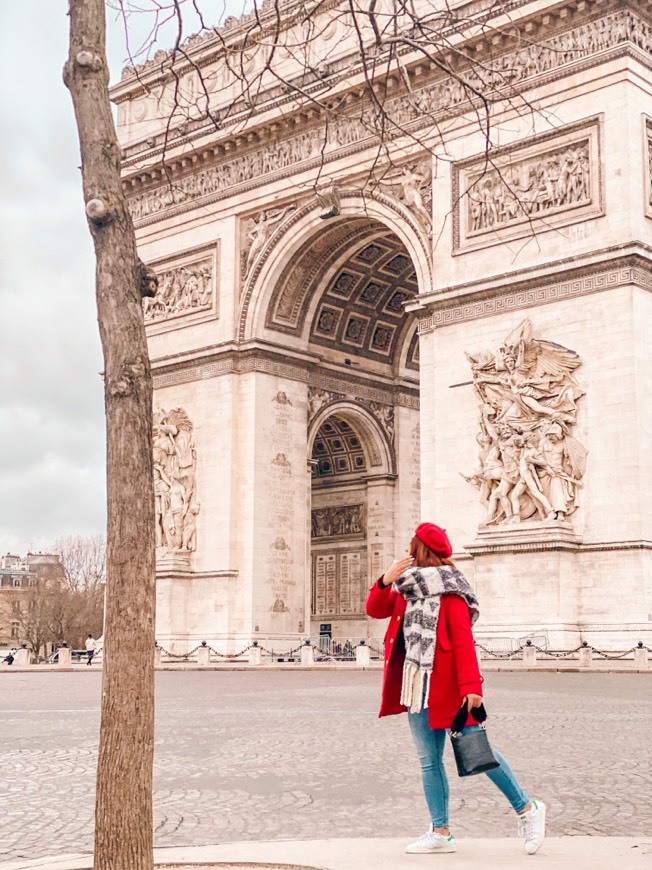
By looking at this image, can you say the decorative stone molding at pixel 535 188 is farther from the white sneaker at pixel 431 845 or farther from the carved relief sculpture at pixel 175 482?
the white sneaker at pixel 431 845

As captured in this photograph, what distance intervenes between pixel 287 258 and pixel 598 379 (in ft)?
34.9

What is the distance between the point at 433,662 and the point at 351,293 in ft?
94.3

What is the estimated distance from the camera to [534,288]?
2512 cm

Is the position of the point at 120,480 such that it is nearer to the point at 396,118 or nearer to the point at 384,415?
the point at 396,118

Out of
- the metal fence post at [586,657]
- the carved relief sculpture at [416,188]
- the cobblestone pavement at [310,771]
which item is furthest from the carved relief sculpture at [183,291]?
the cobblestone pavement at [310,771]

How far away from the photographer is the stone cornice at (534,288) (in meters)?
23.7

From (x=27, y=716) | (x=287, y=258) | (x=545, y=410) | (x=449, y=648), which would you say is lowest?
(x=27, y=716)

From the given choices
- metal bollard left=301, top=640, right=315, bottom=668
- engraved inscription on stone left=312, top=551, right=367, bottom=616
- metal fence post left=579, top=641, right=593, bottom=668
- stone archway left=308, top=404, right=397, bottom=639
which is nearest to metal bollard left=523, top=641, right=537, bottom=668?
metal fence post left=579, top=641, right=593, bottom=668

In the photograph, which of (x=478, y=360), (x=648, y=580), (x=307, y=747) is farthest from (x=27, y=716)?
(x=478, y=360)

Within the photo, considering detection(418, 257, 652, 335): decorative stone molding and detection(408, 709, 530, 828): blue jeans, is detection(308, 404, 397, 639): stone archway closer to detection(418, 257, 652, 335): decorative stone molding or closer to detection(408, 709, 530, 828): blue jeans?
detection(418, 257, 652, 335): decorative stone molding

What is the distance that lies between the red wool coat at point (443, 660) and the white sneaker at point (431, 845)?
18.8 inches

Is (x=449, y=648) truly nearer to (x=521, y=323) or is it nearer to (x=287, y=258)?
(x=521, y=323)

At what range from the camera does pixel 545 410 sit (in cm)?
2431

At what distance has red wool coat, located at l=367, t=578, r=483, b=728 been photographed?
5.28 m
